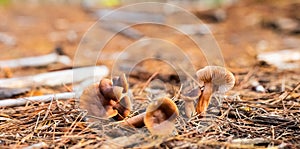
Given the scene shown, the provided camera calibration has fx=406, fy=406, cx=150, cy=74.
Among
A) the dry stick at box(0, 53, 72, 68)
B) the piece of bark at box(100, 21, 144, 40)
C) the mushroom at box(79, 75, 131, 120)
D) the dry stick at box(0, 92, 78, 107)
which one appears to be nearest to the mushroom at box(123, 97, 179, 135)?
the mushroom at box(79, 75, 131, 120)

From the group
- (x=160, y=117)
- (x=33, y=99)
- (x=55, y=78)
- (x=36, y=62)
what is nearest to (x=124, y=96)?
(x=160, y=117)

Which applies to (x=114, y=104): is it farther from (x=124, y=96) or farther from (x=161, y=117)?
(x=161, y=117)

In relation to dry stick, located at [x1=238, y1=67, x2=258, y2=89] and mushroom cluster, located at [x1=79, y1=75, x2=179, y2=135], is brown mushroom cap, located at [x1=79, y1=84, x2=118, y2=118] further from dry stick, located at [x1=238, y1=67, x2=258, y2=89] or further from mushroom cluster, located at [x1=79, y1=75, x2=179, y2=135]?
dry stick, located at [x1=238, y1=67, x2=258, y2=89]

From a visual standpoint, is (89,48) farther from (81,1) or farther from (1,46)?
(81,1)

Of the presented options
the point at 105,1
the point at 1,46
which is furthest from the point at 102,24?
the point at 105,1

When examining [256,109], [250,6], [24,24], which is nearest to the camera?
[256,109]

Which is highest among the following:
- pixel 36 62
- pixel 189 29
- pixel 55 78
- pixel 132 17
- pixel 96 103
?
pixel 132 17
